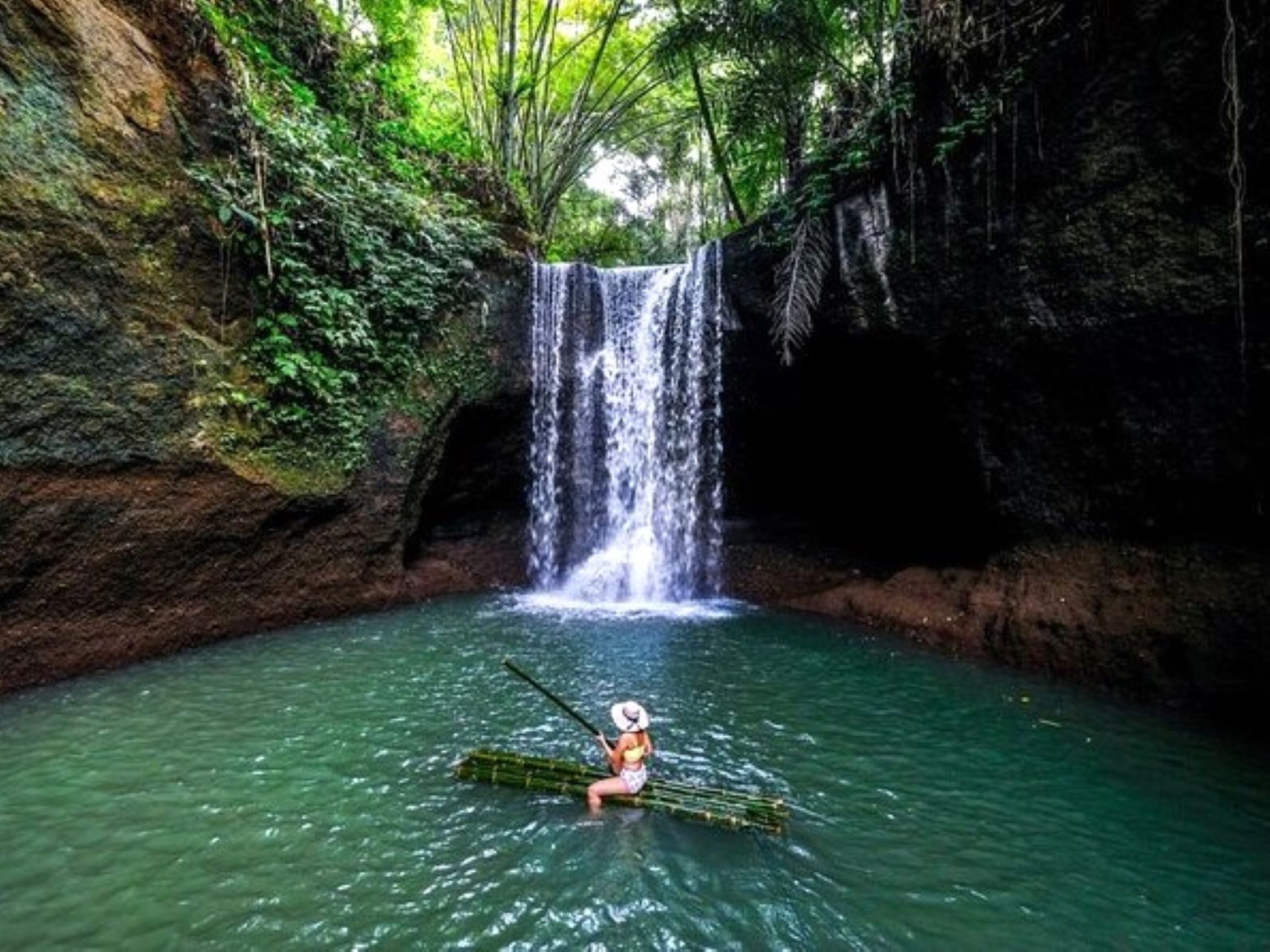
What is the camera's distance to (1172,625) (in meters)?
6.10

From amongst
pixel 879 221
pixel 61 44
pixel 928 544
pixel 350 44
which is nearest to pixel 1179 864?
pixel 928 544

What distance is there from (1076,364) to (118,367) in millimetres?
9337

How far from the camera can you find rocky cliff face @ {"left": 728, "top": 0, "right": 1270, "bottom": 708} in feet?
19.0

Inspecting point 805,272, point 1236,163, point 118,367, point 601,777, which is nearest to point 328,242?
point 118,367

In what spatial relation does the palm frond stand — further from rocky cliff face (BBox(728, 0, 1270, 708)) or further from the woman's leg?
the woman's leg

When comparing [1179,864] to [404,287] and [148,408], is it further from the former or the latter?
[404,287]

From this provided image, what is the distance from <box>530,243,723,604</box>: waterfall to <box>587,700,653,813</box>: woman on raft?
22.1 ft

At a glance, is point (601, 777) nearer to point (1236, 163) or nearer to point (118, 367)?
point (118, 367)

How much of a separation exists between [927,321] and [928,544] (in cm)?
306

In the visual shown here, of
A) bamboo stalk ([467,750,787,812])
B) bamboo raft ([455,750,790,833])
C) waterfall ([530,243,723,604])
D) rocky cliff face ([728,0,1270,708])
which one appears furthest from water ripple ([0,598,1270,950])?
waterfall ([530,243,723,604])

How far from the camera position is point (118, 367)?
614 cm

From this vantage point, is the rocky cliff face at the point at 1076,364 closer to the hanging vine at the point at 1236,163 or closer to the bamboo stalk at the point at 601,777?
the hanging vine at the point at 1236,163

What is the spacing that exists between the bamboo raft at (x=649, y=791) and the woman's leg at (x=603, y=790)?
0.07 metres

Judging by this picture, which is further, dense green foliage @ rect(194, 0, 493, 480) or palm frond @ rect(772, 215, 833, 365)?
palm frond @ rect(772, 215, 833, 365)
